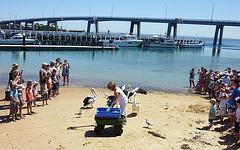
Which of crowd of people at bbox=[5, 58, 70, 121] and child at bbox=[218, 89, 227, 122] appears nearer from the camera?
crowd of people at bbox=[5, 58, 70, 121]

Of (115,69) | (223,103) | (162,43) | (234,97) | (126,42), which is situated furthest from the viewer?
(162,43)

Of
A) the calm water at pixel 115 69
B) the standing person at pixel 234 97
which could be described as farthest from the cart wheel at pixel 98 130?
the calm water at pixel 115 69

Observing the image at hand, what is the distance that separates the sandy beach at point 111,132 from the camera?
18.4 feet

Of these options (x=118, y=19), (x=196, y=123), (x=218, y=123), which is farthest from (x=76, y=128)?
→ (x=118, y=19)

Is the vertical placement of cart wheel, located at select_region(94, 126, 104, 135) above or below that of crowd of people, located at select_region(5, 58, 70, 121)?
below

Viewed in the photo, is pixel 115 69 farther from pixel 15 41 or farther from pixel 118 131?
pixel 15 41

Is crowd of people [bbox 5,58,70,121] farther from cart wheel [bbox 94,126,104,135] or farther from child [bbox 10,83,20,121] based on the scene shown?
cart wheel [bbox 94,126,104,135]

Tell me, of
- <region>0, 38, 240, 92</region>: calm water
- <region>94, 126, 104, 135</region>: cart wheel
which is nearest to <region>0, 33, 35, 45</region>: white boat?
<region>0, 38, 240, 92</region>: calm water

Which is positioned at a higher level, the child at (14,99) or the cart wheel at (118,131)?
the child at (14,99)

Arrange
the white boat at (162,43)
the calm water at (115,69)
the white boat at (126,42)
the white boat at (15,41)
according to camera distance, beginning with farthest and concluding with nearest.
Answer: the white boat at (162,43)
the white boat at (126,42)
the white boat at (15,41)
the calm water at (115,69)

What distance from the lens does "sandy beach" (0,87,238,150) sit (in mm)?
5602

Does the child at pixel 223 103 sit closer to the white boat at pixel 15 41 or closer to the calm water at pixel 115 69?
the calm water at pixel 115 69

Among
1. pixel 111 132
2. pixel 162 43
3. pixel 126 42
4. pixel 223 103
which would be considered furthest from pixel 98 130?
pixel 162 43

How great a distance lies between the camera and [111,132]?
6305mm
